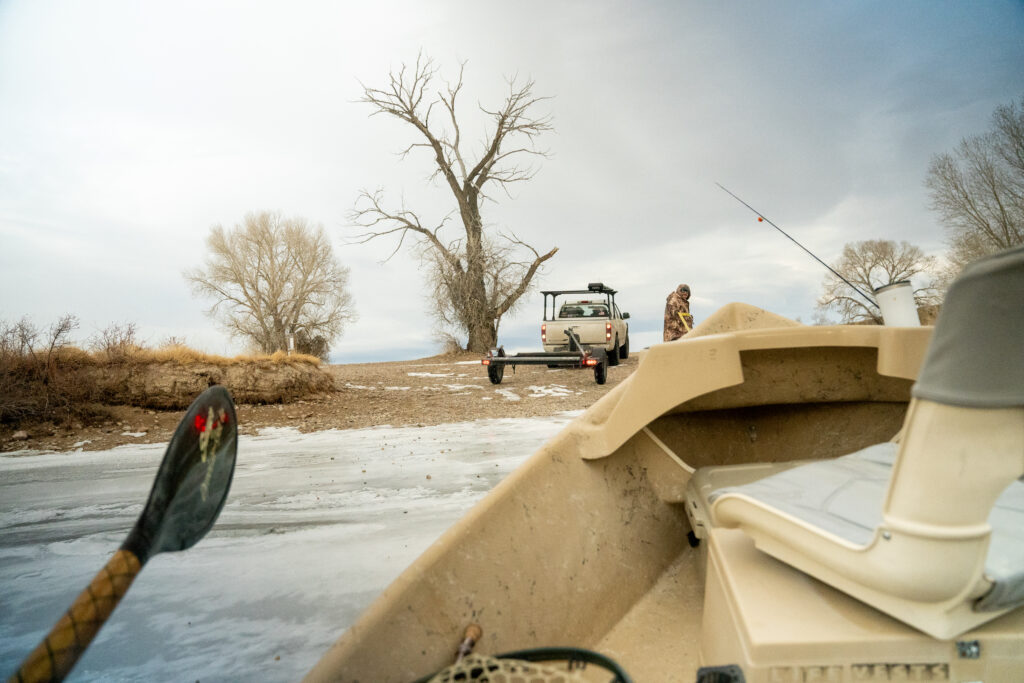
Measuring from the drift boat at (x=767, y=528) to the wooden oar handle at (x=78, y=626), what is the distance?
1.43 feet

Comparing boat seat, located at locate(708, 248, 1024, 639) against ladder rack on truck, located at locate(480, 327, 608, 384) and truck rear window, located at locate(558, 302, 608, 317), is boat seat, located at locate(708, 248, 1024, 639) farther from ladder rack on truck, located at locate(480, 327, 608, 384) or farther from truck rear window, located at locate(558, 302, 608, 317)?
truck rear window, located at locate(558, 302, 608, 317)

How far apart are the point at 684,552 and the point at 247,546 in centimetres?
256

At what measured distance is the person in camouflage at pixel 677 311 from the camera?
28.7ft

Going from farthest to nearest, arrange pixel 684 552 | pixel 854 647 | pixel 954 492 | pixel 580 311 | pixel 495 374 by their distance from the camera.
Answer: pixel 580 311 → pixel 495 374 → pixel 684 552 → pixel 854 647 → pixel 954 492

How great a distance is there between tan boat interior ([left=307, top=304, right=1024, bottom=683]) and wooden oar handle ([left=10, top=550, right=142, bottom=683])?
432 mm

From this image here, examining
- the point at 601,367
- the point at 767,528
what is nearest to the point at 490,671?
the point at 767,528

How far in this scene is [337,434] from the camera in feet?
22.2

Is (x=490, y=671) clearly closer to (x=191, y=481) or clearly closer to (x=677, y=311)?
(x=191, y=481)

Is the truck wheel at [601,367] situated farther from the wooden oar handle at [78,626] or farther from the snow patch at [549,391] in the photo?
the wooden oar handle at [78,626]

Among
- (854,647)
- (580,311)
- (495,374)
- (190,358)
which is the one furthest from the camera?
(580,311)

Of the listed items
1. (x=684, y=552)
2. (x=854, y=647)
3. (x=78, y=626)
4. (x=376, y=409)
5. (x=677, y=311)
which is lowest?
(x=376, y=409)

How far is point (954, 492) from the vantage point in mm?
731

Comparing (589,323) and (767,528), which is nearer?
(767,528)

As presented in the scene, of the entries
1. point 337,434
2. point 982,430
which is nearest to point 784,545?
point 982,430
